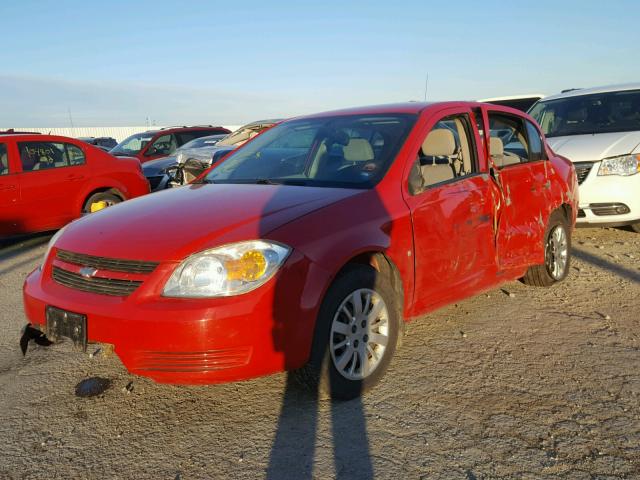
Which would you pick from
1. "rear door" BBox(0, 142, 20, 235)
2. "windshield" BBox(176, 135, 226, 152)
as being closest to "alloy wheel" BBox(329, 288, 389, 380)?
"rear door" BBox(0, 142, 20, 235)

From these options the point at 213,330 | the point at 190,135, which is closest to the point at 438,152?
the point at 213,330

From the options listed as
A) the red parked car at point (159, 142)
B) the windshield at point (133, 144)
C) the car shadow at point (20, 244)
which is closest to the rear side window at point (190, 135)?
the red parked car at point (159, 142)

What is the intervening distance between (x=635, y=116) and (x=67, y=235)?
6.90 meters

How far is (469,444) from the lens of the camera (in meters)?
2.71

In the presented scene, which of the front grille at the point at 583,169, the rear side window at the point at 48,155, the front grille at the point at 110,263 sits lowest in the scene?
the front grille at the point at 110,263

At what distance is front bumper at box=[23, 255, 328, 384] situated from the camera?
2670 mm

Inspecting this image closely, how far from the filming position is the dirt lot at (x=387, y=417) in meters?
2.59

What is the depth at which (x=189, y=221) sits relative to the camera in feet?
10.2

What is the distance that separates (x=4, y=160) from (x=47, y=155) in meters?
0.57

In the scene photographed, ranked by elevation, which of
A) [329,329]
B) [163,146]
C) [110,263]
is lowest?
[329,329]

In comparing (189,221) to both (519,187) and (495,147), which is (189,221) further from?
(519,187)

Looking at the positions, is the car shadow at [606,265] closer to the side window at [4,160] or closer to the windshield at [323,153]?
the windshield at [323,153]

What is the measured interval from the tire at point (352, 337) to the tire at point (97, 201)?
6048mm

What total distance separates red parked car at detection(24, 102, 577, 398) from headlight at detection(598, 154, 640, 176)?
2544 mm
